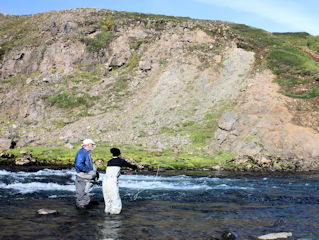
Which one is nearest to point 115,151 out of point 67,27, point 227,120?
point 227,120

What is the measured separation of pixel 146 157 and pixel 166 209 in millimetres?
15271

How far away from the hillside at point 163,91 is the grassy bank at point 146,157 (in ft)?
0.59

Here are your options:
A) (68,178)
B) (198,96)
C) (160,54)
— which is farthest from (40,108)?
(68,178)

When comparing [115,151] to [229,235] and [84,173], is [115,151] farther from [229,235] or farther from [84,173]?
[229,235]

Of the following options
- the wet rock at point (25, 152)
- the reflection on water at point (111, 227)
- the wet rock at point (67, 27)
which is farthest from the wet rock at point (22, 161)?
the wet rock at point (67, 27)

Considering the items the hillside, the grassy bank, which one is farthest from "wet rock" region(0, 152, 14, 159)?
the hillside

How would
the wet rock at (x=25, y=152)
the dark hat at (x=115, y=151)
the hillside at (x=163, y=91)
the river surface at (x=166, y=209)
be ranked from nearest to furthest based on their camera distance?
the river surface at (x=166, y=209) < the dark hat at (x=115, y=151) < the wet rock at (x=25, y=152) < the hillside at (x=163, y=91)

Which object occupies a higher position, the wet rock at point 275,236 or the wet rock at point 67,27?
the wet rock at point 67,27

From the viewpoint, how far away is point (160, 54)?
147 feet

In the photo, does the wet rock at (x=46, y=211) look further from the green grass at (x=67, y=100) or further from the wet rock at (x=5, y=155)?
the green grass at (x=67, y=100)

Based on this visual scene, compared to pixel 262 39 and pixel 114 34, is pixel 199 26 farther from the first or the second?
pixel 114 34

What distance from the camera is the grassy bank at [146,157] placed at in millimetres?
26297

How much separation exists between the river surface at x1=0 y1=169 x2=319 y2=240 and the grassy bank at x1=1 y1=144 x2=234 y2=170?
586 centimetres

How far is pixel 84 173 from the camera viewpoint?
460 inches
